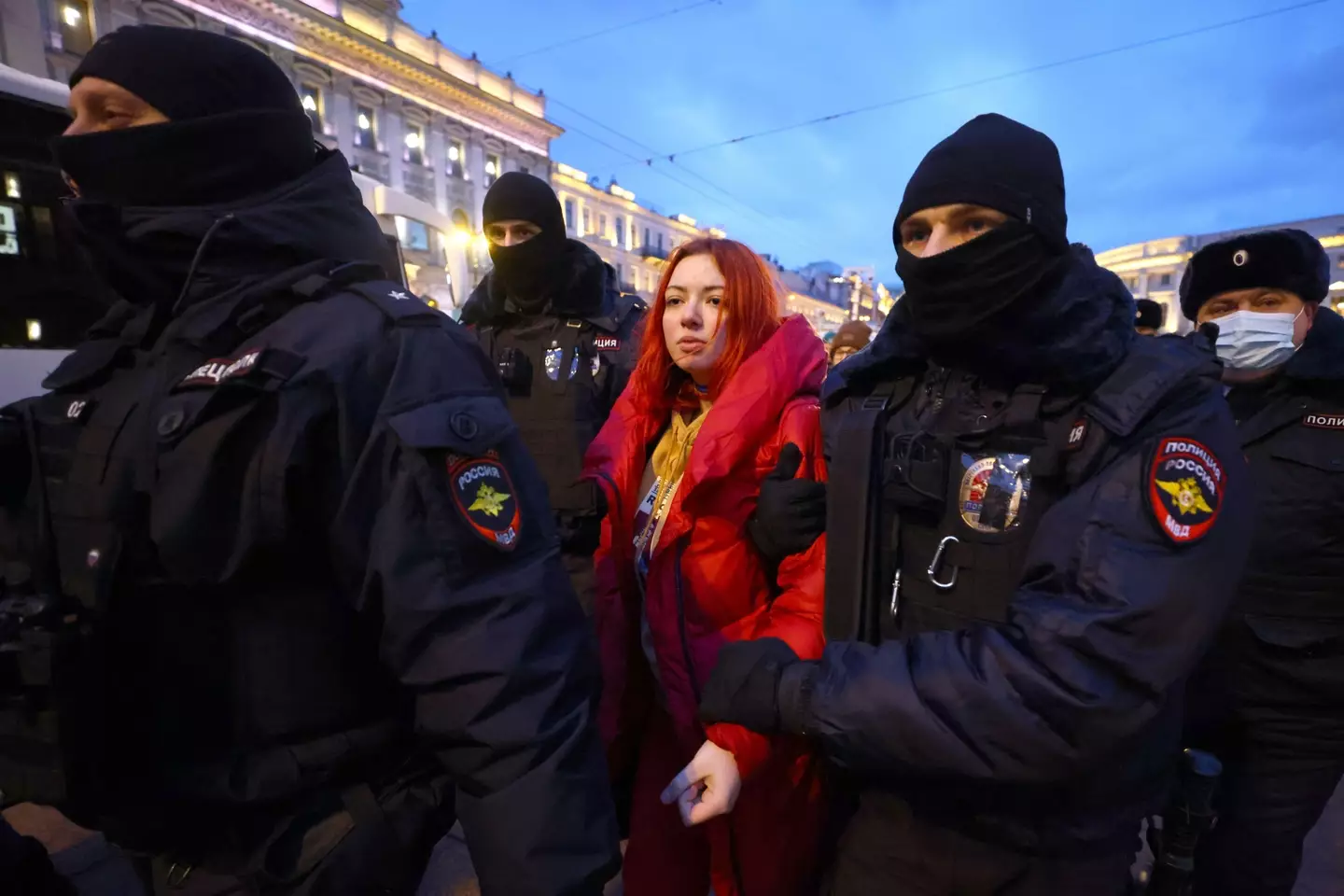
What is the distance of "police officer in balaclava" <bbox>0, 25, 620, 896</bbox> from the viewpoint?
104 cm

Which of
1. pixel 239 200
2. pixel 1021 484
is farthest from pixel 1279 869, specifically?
pixel 239 200

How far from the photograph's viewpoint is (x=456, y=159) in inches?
1364

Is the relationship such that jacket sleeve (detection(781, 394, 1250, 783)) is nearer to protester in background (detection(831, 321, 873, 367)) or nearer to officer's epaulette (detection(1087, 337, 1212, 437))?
officer's epaulette (detection(1087, 337, 1212, 437))

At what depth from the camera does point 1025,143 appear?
54.0 inches

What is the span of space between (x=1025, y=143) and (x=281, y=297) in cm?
143

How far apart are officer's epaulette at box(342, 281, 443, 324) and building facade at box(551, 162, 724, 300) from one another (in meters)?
39.9

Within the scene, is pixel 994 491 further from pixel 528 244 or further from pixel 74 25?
pixel 74 25

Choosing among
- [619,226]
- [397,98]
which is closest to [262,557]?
[397,98]

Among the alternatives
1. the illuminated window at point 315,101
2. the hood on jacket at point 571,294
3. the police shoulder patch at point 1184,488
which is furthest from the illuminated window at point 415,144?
the police shoulder patch at point 1184,488

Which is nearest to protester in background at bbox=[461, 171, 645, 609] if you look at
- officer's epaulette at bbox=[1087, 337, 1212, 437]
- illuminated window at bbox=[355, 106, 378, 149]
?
officer's epaulette at bbox=[1087, 337, 1212, 437]

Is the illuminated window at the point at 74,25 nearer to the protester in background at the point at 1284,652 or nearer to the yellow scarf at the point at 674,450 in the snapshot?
the yellow scarf at the point at 674,450

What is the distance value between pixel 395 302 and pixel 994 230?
114cm

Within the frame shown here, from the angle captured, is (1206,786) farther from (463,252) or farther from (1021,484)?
(463,252)

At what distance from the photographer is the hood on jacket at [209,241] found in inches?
45.3
